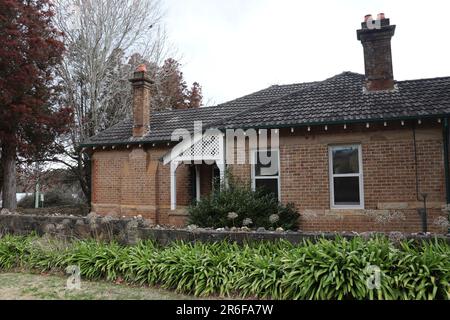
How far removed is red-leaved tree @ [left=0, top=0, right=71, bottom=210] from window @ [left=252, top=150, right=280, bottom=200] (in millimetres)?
11263

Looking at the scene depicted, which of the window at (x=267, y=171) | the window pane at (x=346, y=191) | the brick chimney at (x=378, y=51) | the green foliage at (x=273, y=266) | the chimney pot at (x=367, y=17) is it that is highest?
the chimney pot at (x=367, y=17)

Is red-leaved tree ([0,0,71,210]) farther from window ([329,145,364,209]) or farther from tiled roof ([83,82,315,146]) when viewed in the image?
window ([329,145,364,209])

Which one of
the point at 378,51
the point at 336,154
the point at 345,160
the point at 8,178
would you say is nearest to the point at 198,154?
the point at 336,154

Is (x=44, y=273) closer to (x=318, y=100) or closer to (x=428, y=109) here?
(x=318, y=100)

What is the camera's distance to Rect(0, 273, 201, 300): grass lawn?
6.29 m

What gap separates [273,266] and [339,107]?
6975 millimetres

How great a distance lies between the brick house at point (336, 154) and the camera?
10453 millimetres

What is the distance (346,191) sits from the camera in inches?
443

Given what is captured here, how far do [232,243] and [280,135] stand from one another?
5.21m

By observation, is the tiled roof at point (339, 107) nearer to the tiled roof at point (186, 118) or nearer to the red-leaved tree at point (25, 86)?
the tiled roof at point (186, 118)

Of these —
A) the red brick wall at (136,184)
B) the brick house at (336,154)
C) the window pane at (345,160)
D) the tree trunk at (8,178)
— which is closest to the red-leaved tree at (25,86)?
the tree trunk at (8,178)

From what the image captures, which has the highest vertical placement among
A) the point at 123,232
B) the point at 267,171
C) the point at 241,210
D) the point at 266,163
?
the point at 266,163

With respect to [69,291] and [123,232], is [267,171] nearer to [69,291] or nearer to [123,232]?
[123,232]

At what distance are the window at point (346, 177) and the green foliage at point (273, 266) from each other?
4816 millimetres
